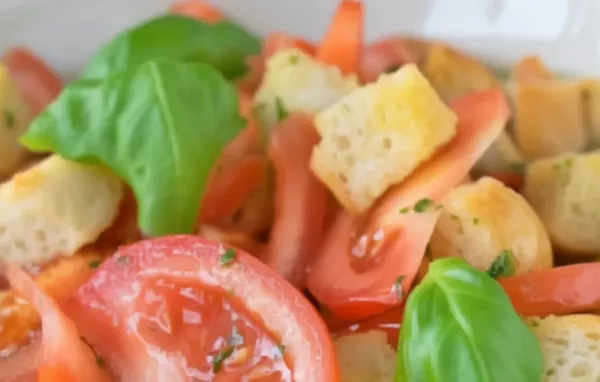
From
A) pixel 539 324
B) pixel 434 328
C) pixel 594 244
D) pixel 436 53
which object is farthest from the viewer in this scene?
pixel 436 53

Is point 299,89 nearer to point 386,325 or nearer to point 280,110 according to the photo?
point 280,110

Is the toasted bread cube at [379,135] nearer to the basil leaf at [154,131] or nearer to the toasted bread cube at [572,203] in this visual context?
the basil leaf at [154,131]

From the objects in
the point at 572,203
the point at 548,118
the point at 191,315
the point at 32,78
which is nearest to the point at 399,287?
the point at 191,315

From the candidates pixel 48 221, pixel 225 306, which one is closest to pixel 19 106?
pixel 48 221

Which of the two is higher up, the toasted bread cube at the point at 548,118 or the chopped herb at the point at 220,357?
the toasted bread cube at the point at 548,118

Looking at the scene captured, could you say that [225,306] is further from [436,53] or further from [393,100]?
[436,53]

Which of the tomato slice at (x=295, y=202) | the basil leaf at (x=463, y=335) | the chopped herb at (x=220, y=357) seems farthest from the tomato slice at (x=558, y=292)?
the chopped herb at (x=220, y=357)
